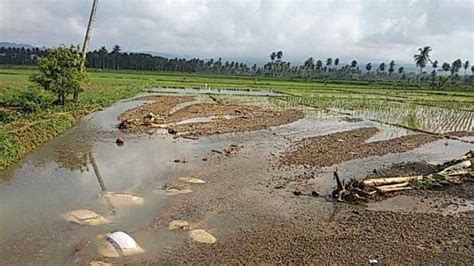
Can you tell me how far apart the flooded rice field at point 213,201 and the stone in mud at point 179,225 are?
5cm

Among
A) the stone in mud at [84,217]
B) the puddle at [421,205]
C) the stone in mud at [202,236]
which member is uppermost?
the puddle at [421,205]

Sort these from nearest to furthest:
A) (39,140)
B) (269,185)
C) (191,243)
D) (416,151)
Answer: (191,243), (269,185), (39,140), (416,151)

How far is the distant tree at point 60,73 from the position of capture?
28.1 meters

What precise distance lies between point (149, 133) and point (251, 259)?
15348 millimetres

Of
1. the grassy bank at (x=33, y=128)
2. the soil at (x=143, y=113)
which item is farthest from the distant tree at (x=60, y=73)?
the soil at (x=143, y=113)

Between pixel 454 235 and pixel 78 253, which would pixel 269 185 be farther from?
pixel 78 253

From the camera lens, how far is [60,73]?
28.5 metres

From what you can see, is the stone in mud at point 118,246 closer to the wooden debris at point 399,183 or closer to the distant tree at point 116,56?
the wooden debris at point 399,183

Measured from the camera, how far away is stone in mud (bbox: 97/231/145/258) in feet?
29.2

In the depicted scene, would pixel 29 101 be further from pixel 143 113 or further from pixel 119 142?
pixel 119 142

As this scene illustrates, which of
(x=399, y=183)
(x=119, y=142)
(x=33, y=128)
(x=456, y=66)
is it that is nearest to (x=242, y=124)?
(x=119, y=142)

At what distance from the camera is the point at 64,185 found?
13633mm

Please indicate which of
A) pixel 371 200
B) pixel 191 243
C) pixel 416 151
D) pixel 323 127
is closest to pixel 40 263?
pixel 191 243

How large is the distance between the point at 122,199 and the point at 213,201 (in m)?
2.58
